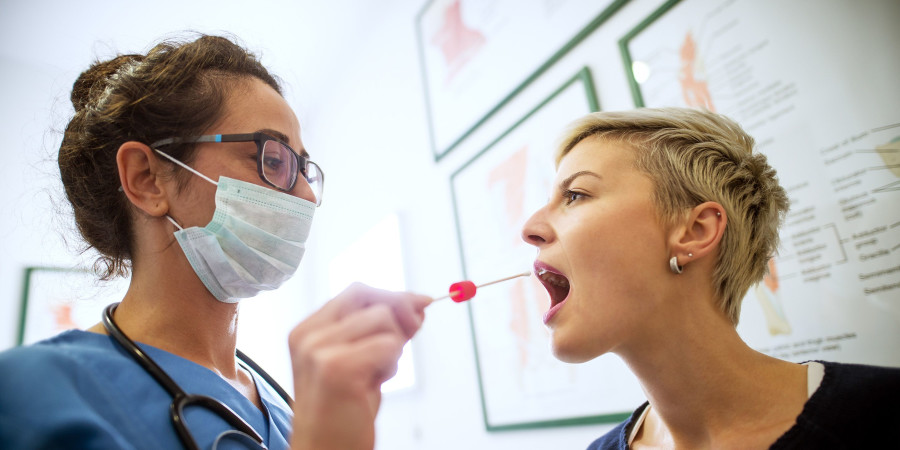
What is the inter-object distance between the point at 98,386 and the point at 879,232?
132 cm

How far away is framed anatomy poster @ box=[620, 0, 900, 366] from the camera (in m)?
0.90

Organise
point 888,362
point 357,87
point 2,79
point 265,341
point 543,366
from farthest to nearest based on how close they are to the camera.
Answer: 1. point 265,341
2. point 357,87
3. point 2,79
4. point 543,366
5. point 888,362

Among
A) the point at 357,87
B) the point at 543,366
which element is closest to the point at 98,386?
the point at 543,366

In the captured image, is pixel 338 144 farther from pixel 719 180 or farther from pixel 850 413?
pixel 850 413

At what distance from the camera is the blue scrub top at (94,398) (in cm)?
60

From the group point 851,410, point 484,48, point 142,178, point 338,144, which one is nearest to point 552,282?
point 851,410

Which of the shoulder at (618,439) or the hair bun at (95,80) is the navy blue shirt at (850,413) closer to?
the shoulder at (618,439)

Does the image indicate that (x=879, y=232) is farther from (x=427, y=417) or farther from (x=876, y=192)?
(x=427, y=417)

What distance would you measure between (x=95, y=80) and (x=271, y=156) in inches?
15.5

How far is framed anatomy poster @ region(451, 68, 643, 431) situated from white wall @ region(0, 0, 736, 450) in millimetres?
89

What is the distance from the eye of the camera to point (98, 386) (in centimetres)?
70

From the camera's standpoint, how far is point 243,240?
943 mm

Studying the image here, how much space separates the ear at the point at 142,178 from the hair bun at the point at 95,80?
16cm

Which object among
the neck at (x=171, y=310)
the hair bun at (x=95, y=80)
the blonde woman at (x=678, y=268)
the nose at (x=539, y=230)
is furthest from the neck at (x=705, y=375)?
the hair bun at (x=95, y=80)
